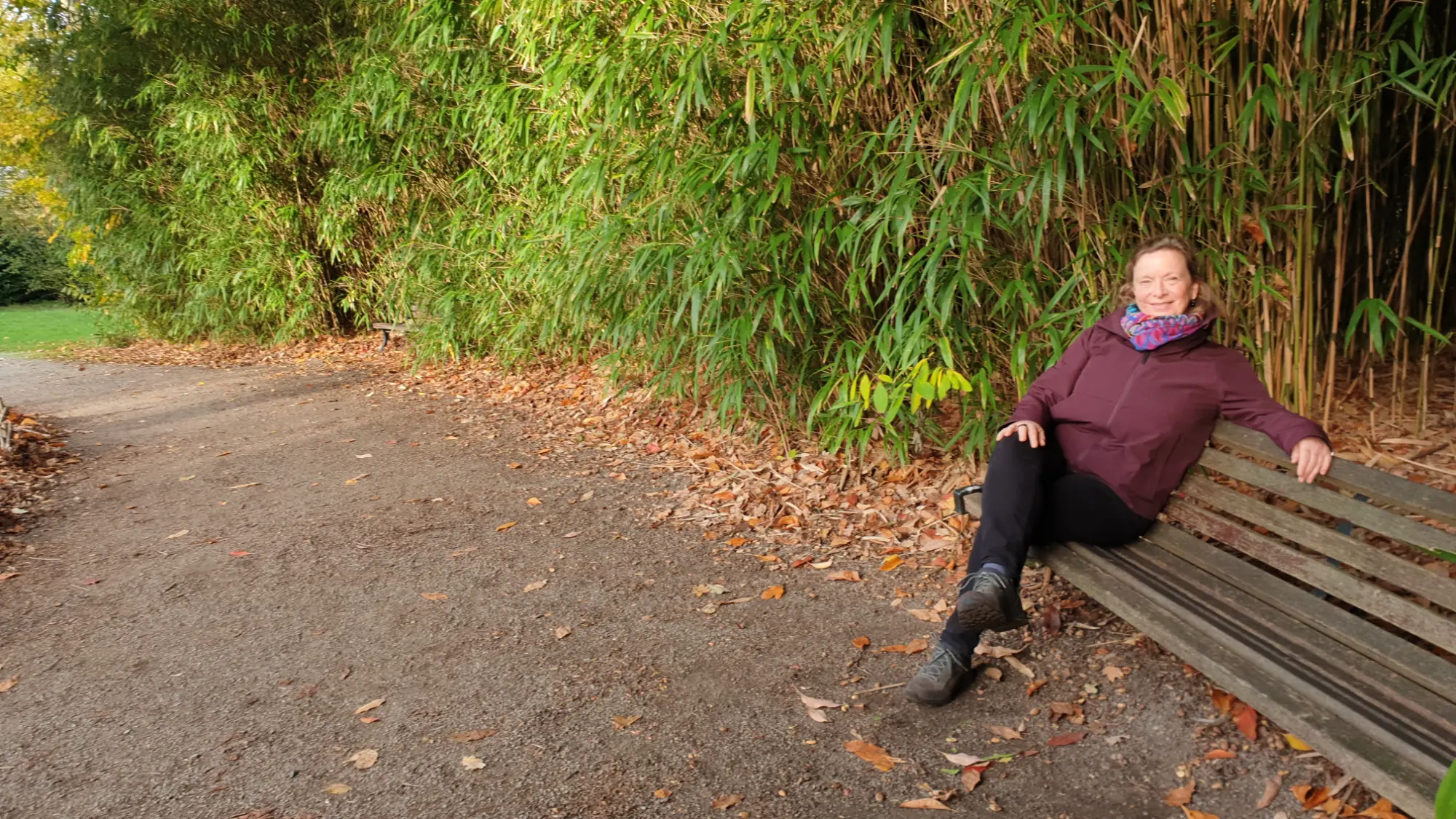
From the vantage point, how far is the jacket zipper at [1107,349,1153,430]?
226cm

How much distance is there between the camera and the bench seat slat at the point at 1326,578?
62.5 inches

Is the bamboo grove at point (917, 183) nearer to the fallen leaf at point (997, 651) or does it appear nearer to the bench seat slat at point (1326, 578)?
the bench seat slat at point (1326, 578)

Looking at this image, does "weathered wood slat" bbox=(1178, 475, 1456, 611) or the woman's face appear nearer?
"weathered wood slat" bbox=(1178, 475, 1456, 611)

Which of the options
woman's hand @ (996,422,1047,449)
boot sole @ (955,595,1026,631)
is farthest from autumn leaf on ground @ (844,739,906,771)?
woman's hand @ (996,422,1047,449)

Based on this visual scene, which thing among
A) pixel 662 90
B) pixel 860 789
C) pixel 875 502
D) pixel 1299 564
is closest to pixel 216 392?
pixel 662 90

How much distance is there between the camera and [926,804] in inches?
74.3

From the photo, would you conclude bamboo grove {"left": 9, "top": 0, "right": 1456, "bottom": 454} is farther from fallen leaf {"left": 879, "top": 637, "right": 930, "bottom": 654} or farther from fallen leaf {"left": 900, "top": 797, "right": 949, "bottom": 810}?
fallen leaf {"left": 900, "top": 797, "right": 949, "bottom": 810}

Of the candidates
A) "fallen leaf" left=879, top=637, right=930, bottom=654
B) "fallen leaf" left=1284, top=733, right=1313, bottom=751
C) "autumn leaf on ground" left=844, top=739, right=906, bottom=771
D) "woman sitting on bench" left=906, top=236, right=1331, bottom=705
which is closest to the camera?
"fallen leaf" left=1284, top=733, right=1313, bottom=751

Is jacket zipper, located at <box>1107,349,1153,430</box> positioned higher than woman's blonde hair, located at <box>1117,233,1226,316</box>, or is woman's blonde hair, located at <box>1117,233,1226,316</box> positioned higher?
woman's blonde hair, located at <box>1117,233,1226,316</box>

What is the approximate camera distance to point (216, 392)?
702cm

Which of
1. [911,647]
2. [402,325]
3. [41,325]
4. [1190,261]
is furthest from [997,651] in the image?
[41,325]

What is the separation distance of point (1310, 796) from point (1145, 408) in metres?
0.84

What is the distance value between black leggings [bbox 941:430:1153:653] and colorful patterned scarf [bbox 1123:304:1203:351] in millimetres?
336

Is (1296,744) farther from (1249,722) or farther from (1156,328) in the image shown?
(1156,328)
